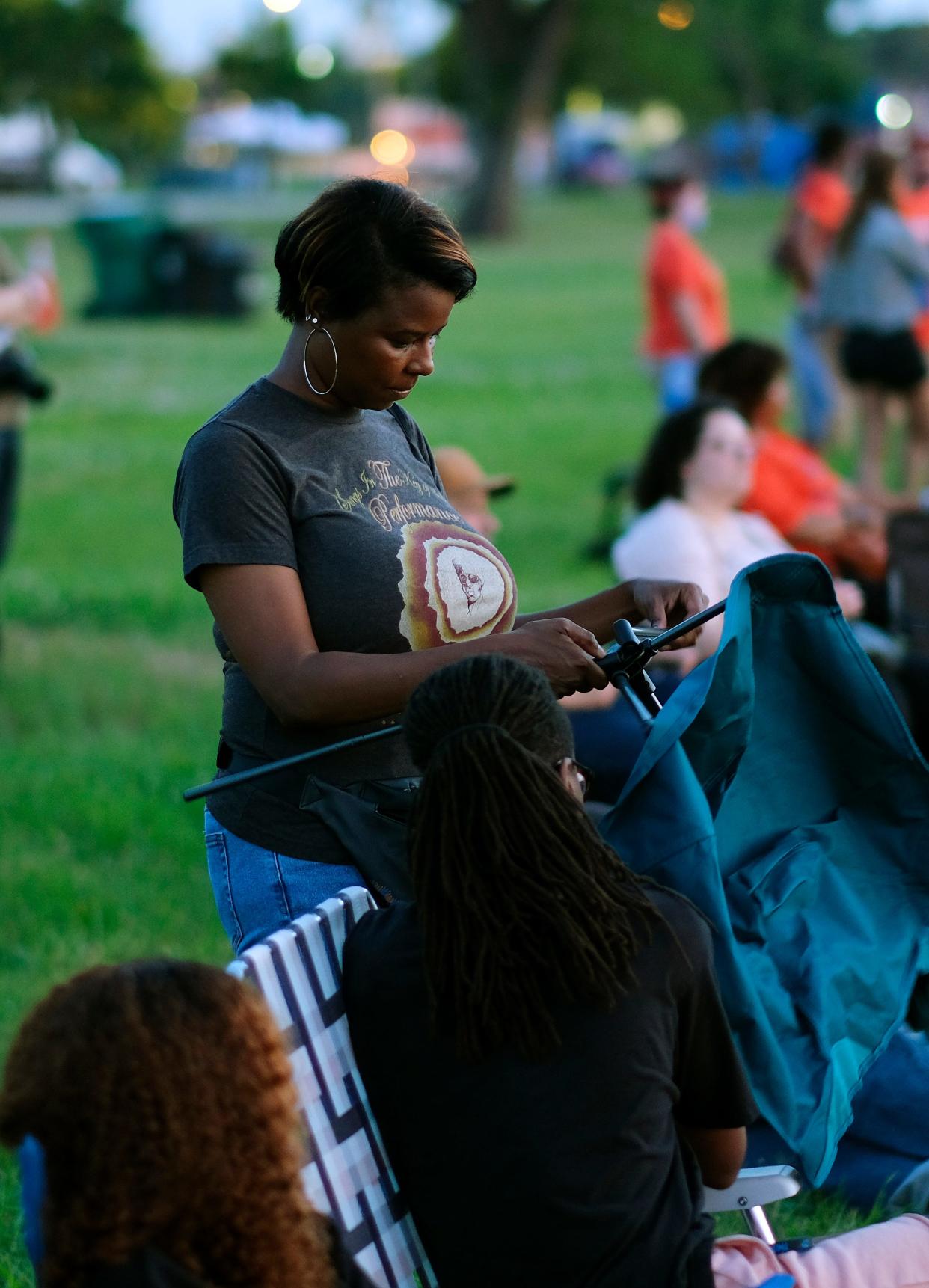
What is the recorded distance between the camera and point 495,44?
131 feet

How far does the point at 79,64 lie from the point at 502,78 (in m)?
14.9

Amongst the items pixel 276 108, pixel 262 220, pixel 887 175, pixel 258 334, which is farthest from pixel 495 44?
pixel 276 108

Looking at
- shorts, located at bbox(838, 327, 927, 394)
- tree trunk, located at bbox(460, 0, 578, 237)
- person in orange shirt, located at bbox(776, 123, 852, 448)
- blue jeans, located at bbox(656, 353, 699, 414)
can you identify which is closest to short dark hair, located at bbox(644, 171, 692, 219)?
blue jeans, located at bbox(656, 353, 699, 414)

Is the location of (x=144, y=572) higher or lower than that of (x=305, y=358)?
lower

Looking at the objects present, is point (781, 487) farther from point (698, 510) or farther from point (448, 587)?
point (448, 587)

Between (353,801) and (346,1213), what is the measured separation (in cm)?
60

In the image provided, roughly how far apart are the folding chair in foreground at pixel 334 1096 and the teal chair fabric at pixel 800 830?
303 mm

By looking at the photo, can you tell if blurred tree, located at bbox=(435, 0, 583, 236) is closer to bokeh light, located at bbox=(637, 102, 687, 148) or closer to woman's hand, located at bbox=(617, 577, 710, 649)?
woman's hand, located at bbox=(617, 577, 710, 649)

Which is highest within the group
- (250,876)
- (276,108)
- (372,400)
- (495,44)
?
(276,108)

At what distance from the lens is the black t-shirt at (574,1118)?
2189mm

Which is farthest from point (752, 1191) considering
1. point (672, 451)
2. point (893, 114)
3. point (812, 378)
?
point (893, 114)

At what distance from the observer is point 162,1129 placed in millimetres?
1786

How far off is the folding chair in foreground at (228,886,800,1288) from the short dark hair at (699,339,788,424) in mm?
4852

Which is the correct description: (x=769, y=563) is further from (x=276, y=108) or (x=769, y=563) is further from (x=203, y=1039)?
(x=276, y=108)
